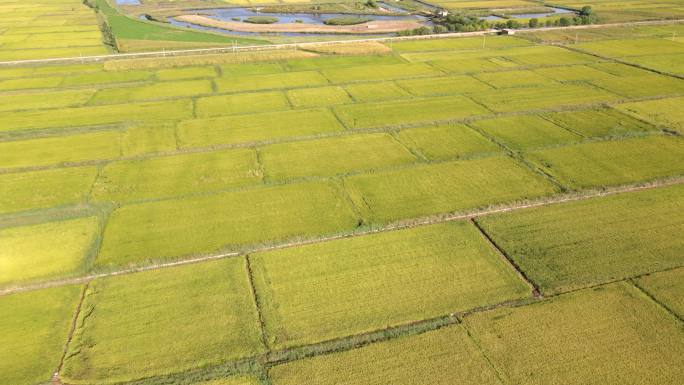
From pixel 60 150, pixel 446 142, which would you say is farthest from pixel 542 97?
pixel 60 150

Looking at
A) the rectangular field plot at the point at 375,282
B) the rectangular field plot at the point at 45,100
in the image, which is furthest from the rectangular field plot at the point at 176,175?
the rectangular field plot at the point at 45,100

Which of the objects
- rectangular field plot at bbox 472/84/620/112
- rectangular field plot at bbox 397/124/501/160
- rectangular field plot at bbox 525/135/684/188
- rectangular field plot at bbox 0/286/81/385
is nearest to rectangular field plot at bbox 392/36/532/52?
rectangular field plot at bbox 472/84/620/112

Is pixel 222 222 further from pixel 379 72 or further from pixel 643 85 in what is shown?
pixel 643 85

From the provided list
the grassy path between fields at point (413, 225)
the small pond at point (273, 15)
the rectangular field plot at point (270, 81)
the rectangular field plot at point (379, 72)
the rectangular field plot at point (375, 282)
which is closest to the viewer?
the rectangular field plot at point (375, 282)

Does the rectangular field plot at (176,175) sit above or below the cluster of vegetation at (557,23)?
below

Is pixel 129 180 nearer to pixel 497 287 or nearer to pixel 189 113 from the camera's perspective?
pixel 189 113

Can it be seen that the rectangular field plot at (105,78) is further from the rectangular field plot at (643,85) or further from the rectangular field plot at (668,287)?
the rectangular field plot at (668,287)
